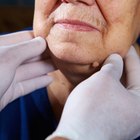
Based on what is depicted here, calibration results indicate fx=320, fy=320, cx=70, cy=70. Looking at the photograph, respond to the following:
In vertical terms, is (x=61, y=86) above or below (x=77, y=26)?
below

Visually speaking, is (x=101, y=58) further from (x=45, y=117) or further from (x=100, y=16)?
(x=45, y=117)

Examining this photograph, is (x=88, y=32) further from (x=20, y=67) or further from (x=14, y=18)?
(x=14, y=18)

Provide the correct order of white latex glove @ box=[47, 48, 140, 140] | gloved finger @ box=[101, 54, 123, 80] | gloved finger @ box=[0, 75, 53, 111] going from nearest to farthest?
1. white latex glove @ box=[47, 48, 140, 140]
2. gloved finger @ box=[101, 54, 123, 80]
3. gloved finger @ box=[0, 75, 53, 111]

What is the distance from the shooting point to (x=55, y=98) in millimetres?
1121

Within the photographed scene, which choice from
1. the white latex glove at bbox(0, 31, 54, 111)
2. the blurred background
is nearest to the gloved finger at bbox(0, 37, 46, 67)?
the white latex glove at bbox(0, 31, 54, 111)

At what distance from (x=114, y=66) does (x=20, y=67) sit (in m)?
0.31

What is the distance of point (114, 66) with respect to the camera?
879 millimetres

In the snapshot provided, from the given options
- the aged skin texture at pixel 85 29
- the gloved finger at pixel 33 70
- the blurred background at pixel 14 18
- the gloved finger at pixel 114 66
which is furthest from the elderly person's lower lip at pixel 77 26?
the blurred background at pixel 14 18

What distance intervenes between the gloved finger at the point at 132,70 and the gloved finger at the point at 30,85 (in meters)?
0.26

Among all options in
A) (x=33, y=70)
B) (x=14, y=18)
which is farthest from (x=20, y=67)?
(x=14, y=18)

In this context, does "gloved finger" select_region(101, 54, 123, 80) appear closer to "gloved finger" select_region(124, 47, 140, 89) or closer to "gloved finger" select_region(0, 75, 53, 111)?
"gloved finger" select_region(124, 47, 140, 89)

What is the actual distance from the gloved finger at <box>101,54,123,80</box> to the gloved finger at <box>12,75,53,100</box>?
221 mm

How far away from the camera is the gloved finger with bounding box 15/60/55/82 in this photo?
1003 mm

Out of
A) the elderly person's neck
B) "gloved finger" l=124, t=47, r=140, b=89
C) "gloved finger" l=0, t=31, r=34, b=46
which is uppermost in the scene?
"gloved finger" l=0, t=31, r=34, b=46
